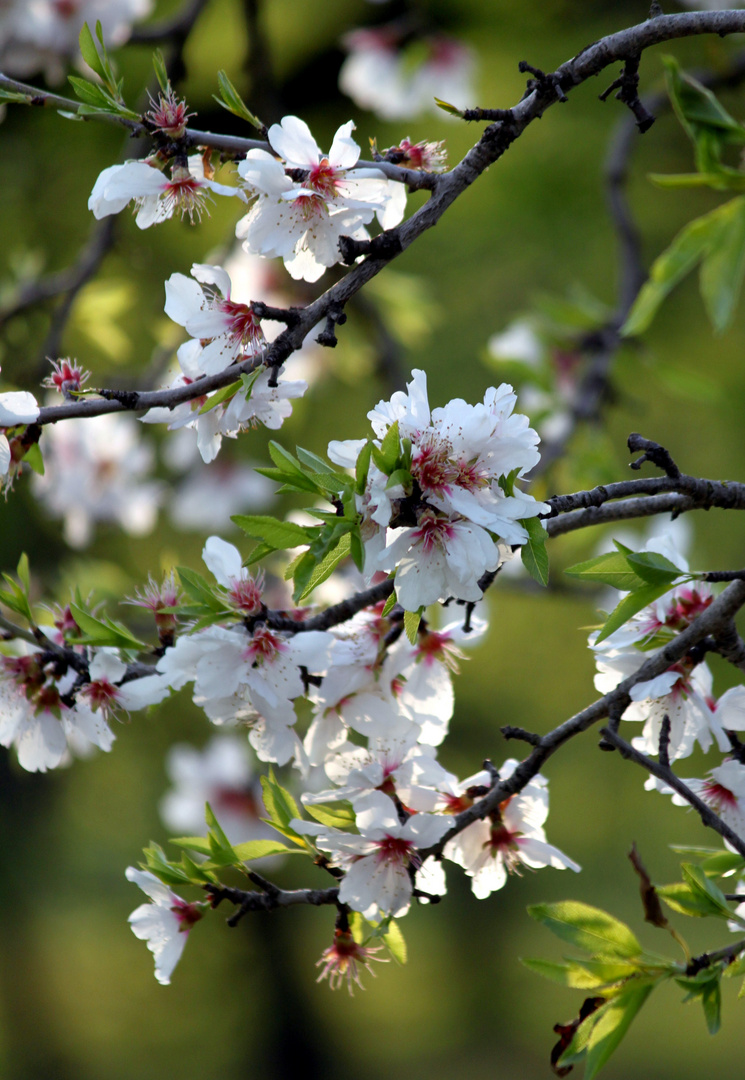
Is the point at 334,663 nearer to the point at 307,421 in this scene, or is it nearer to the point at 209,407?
the point at 209,407

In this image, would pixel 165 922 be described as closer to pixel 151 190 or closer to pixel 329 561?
pixel 329 561

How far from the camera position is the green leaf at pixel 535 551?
0.69 meters

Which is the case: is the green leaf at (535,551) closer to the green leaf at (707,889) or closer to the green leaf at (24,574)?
the green leaf at (707,889)

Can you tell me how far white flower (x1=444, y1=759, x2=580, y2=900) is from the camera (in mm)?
907

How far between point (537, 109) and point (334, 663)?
540 mm

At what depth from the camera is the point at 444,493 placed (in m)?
0.69

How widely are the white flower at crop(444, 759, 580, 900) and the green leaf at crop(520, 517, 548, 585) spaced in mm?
298

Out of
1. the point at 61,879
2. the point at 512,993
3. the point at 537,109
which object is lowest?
the point at 512,993

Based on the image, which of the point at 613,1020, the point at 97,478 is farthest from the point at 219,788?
the point at 613,1020

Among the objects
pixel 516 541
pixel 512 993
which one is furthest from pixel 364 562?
pixel 512 993

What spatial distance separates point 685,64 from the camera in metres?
3.37

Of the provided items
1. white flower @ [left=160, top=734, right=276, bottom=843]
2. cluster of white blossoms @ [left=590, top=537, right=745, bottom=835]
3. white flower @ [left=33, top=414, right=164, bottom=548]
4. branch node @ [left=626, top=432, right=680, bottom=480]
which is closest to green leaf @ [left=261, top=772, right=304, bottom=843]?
cluster of white blossoms @ [left=590, top=537, right=745, bottom=835]

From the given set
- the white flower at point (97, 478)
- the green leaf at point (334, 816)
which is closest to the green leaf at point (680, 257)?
the green leaf at point (334, 816)

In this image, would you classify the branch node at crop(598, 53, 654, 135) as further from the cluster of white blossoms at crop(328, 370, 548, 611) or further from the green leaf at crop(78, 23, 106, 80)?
the green leaf at crop(78, 23, 106, 80)
